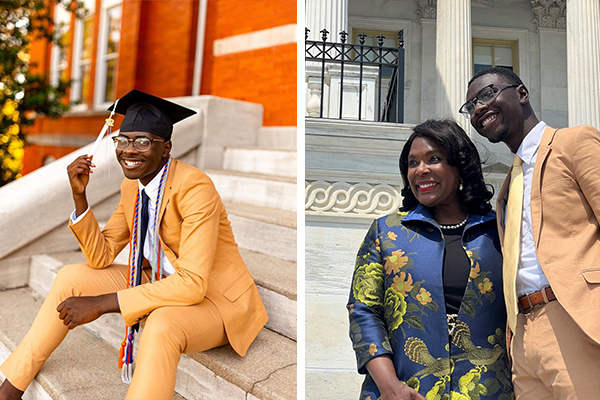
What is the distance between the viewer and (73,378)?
7.80ft

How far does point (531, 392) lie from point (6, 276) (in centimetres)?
365

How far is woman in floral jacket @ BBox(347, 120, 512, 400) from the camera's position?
1791 millimetres

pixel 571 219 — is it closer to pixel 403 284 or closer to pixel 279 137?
pixel 403 284

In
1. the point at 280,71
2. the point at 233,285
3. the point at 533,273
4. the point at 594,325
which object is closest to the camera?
the point at 594,325

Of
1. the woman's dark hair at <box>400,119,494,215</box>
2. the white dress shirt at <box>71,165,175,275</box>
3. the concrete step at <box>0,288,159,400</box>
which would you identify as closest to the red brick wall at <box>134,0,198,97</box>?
the concrete step at <box>0,288,159,400</box>

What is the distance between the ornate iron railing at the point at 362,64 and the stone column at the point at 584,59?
1257 millimetres

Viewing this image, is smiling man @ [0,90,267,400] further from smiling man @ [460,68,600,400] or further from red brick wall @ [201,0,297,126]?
red brick wall @ [201,0,297,126]

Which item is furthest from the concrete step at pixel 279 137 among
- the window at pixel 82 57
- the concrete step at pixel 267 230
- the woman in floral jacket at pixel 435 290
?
the window at pixel 82 57

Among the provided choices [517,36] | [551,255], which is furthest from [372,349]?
[517,36]

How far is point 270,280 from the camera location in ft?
8.96

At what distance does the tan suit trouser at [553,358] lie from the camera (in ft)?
5.34

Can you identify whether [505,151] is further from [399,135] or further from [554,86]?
[554,86]

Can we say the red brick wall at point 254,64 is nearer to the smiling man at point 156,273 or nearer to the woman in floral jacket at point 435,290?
the smiling man at point 156,273

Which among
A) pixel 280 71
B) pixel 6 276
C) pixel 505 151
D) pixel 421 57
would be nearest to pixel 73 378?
pixel 6 276
